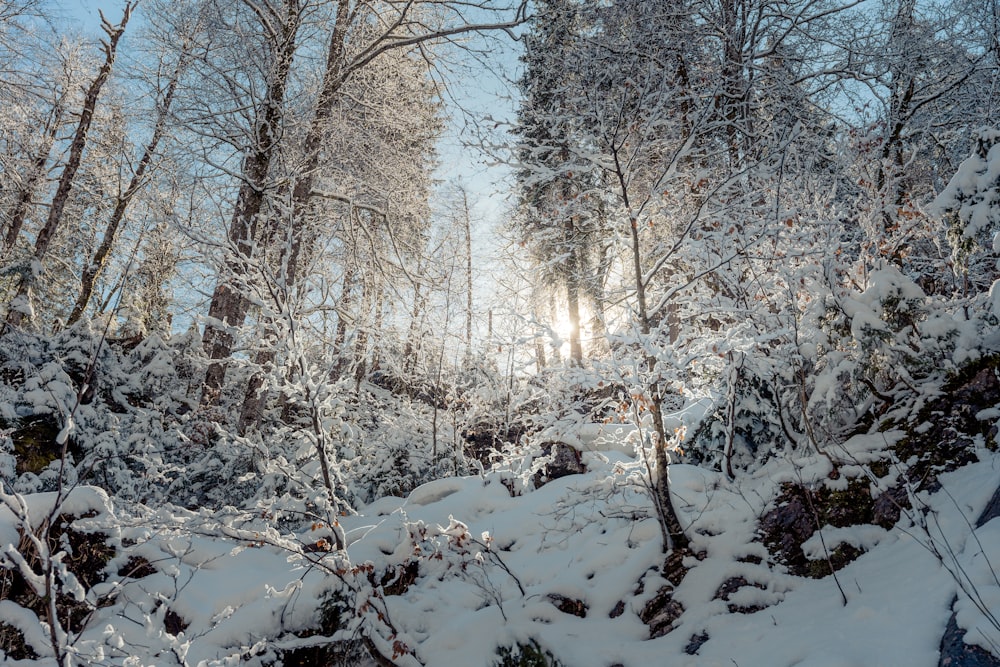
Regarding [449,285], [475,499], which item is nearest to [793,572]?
[475,499]

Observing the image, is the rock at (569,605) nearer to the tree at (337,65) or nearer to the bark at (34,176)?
the tree at (337,65)

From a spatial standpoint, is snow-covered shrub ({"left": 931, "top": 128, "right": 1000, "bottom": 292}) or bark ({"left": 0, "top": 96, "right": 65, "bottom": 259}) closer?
snow-covered shrub ({"left": 931, "top": 128, "right": 1000, "bottom": 292})

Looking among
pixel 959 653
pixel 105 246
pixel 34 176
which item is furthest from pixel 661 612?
pixel 105 246

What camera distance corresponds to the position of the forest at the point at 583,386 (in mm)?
3031

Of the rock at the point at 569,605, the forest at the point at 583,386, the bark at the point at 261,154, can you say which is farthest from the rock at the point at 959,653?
the bark at the point at 261,154

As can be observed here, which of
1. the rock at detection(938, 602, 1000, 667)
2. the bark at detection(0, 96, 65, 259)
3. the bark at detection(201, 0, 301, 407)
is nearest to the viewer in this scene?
the rock at detection(938, 602, 1000, 667)

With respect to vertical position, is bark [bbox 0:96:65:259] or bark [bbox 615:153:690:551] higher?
bark [bbox 0:96:65:259]

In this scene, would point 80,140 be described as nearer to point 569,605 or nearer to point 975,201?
point 569,605

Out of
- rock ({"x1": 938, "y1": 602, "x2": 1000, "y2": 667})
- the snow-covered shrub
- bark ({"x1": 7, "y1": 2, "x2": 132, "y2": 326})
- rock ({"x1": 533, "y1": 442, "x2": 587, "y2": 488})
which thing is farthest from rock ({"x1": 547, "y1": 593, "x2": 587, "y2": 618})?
bark ({"x1": 7, "y1": 2, "x2": 132, "y2": 326})

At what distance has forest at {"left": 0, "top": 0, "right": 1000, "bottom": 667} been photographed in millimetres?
3031

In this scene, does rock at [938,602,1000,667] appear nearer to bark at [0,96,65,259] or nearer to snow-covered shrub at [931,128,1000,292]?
snow-covered shrub at [931,128,1000,292]

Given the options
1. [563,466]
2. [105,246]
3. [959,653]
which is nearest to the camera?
[959,653]

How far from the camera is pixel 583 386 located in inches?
157

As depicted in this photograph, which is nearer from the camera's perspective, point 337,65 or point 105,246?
point 337,65
